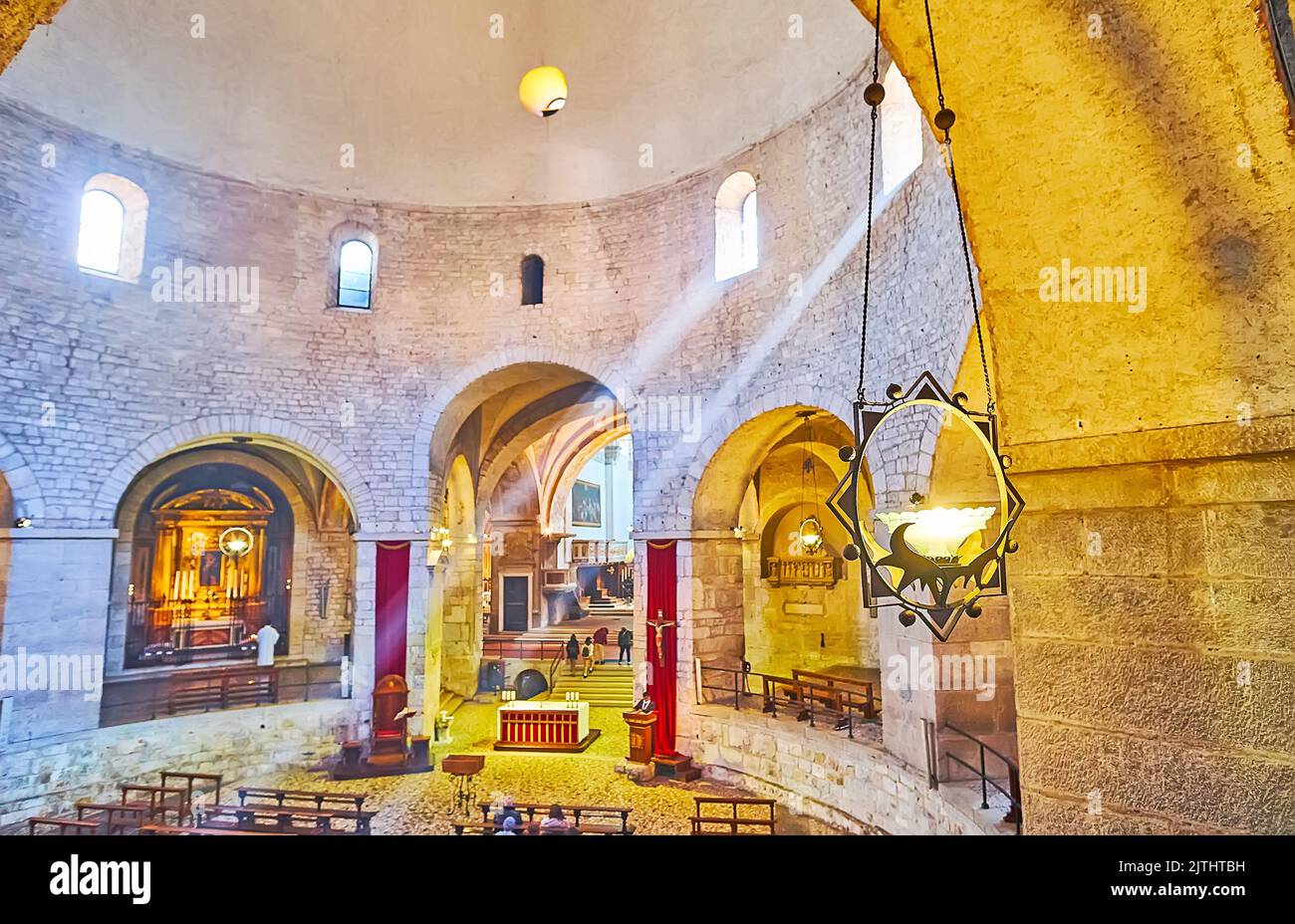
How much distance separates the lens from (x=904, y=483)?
7.93m

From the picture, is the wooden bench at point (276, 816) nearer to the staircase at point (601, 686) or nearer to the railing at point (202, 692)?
the railing at point (202, 692)

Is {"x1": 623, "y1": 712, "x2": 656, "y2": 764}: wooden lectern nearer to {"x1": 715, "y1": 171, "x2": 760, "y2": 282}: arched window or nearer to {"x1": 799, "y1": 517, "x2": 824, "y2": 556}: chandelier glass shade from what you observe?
{"x1": 799, "y1": 517, "x2": 824, "y2": 556}: chandelier glass shade

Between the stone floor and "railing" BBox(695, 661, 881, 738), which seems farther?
"railing" BBox(695, 661, 881, 738)

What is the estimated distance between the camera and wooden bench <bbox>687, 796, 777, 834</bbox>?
7324 millimetres

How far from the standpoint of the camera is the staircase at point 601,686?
15.3 m

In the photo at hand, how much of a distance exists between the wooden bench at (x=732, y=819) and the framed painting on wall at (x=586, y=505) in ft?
61.7

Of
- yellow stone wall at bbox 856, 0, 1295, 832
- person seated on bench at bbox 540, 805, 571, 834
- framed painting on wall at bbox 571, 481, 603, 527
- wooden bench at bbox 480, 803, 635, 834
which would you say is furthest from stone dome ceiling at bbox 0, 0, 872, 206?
framed painting on wall at bbox 571, 481, 603, 527

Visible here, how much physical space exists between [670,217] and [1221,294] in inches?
385

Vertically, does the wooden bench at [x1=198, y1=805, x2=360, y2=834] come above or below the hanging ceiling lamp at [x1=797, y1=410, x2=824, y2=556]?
below

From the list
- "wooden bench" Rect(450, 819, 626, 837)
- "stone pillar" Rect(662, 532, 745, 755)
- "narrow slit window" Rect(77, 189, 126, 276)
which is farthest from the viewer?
"stone pillar" Rect(662, 532, 745, 755)

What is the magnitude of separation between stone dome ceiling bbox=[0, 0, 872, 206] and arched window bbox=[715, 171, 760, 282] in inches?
24.0

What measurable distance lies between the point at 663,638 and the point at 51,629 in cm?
825

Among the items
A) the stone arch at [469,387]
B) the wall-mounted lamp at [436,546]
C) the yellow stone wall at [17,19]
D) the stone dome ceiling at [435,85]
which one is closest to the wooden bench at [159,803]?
the wall-mounted lamp at [436,546]
